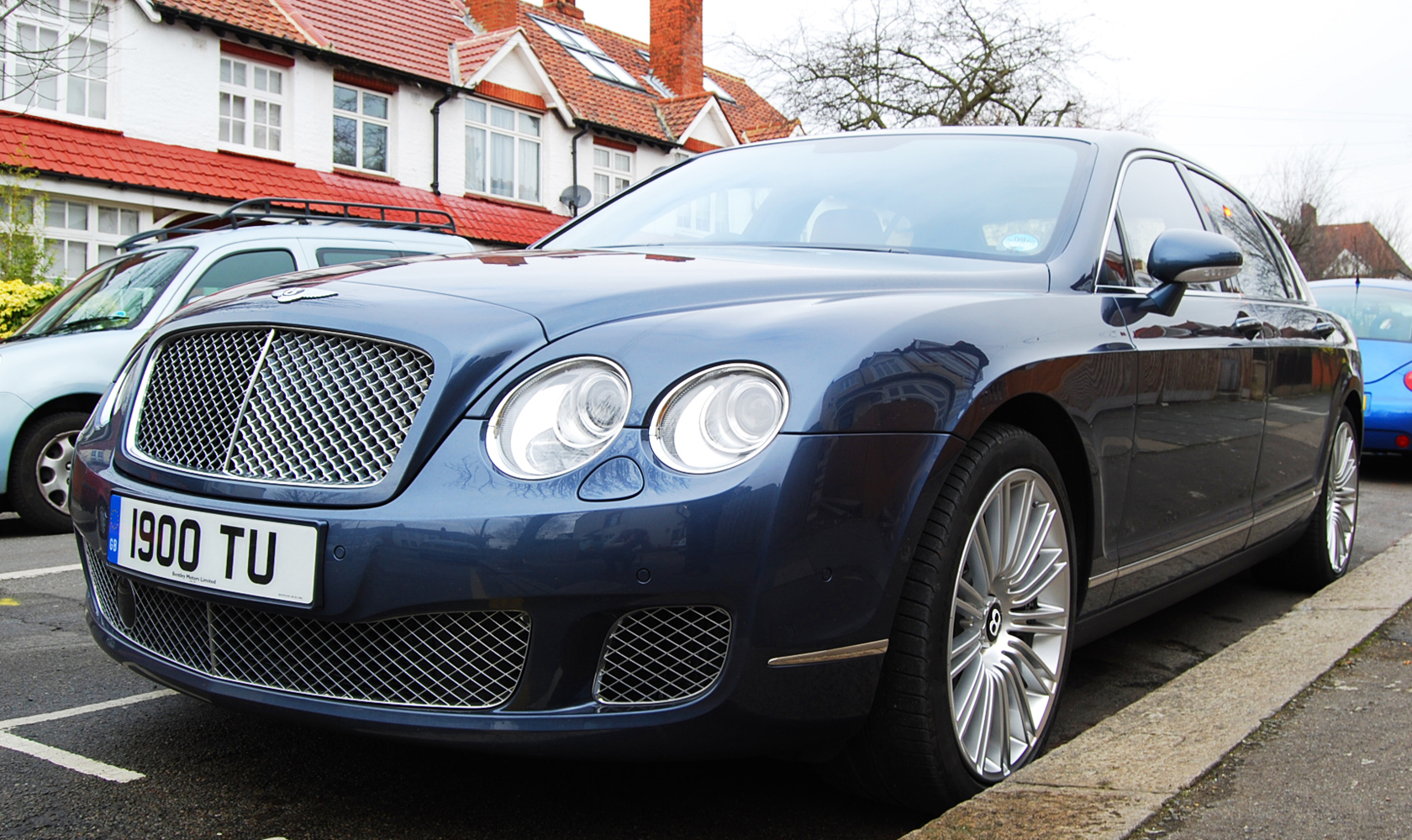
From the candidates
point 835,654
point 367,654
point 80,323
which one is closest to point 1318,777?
point 835,654

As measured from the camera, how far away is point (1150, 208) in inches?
149

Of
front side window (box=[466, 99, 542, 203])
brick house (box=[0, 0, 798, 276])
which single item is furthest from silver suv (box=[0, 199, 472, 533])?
front side window (box=[466, 99, 542, 203])

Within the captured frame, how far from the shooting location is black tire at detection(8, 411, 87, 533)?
6844 millimetres

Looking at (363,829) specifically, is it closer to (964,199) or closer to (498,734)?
(498,734)

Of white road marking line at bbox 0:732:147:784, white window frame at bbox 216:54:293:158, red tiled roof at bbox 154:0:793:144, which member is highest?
red tiled roof at bbox 154:0:793:144

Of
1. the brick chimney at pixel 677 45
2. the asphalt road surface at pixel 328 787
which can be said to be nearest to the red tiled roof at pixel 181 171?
the brick chimney at pixel 677 45

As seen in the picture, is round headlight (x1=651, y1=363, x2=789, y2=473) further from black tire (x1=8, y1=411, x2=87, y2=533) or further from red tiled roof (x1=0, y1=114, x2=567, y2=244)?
red tiled roof (x1=0, y1=114, x2=567, y2=244)

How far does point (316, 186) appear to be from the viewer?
19297mm

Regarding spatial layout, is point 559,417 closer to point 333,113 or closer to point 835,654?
point 835,654

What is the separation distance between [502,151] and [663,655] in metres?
22.4

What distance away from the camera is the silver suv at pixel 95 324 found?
6.84 metres

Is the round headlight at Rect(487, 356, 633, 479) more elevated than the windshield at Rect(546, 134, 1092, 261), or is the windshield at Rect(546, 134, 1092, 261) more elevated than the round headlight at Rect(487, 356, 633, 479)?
the windshield at Rect(546, 134, 1092, 261)

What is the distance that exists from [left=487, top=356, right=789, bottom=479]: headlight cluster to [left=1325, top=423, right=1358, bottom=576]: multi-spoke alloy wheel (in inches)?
145

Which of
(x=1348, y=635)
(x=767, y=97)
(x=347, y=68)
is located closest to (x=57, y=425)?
(x=1348, y=635)
